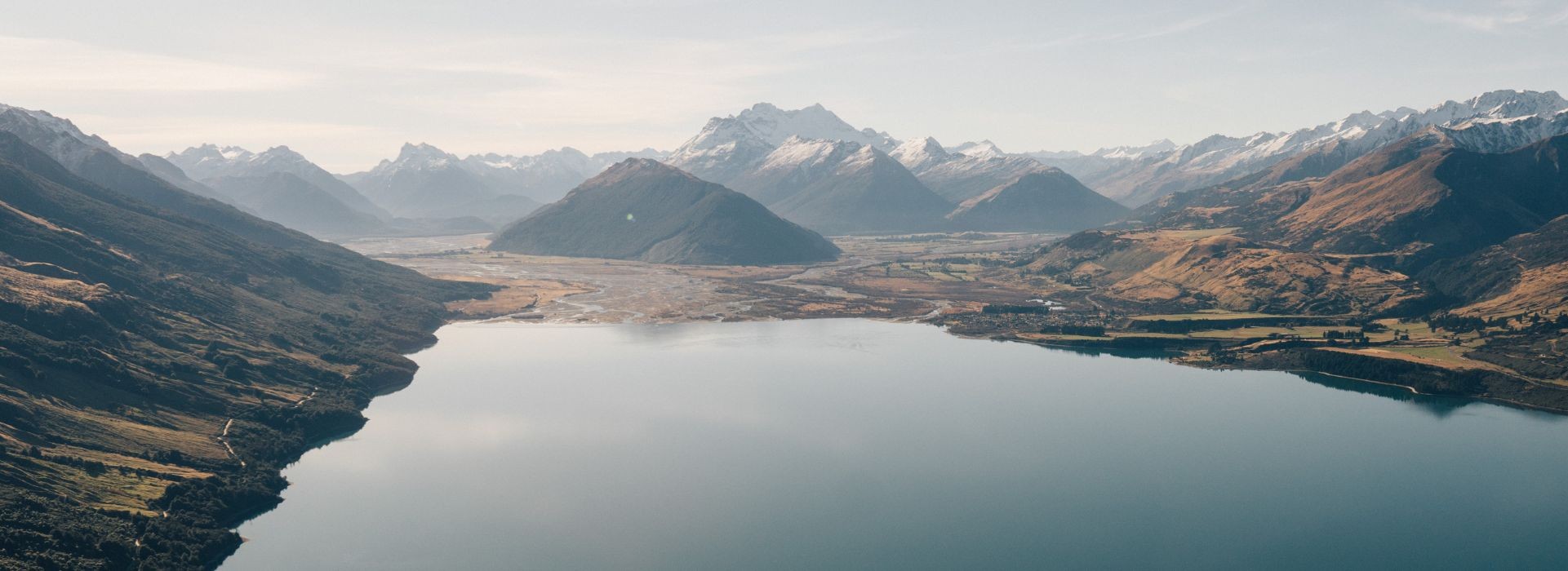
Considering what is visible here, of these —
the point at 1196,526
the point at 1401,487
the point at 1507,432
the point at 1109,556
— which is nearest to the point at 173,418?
the point at 1109,556

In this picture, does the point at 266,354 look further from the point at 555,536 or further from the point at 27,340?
the point at 555,536

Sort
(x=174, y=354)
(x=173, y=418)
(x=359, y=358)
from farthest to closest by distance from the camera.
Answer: (x=359, y=358) < (x=174, y=354) < (x=173, y=418)

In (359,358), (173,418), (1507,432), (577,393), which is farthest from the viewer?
(359,358)

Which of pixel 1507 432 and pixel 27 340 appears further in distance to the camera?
pixel 1507 432

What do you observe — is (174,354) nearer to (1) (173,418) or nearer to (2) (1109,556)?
(1) (173,418)

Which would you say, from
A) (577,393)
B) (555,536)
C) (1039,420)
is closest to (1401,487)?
(1039,420)

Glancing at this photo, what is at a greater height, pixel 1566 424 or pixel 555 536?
pixel 1566 424

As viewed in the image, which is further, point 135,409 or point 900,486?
point 135,409
